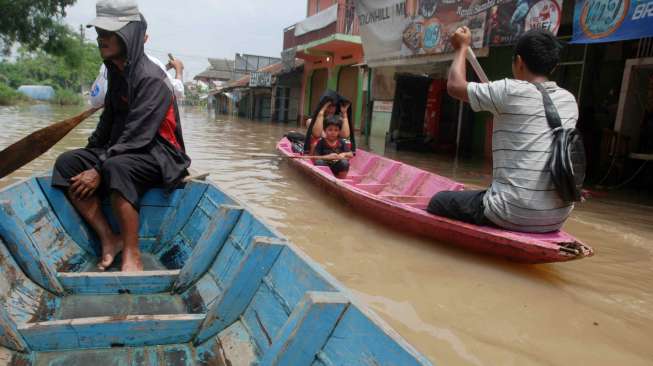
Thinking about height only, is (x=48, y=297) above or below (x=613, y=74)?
below

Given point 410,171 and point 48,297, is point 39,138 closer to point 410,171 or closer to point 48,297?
point 48,297

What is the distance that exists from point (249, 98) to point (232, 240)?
2953cm

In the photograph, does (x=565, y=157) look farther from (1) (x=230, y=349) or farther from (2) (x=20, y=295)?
(2) (x=20, y=295)

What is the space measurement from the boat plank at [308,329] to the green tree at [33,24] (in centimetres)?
1939

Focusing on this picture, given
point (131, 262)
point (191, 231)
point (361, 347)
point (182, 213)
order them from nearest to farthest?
point (361, 347) → point (131, 262) → point (191, 231) → point (182, 213)

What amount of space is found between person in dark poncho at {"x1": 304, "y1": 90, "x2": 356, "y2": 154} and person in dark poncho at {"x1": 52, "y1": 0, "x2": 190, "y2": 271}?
11.8ft

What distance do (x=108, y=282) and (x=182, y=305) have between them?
13.9 inches

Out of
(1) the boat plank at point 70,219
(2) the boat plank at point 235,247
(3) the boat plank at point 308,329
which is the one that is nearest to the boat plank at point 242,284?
(2) the boat plank at point 235,247

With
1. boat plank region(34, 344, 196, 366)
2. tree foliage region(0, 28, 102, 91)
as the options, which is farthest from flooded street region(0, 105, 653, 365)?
tree foliage region(0, 28, 102, 91)

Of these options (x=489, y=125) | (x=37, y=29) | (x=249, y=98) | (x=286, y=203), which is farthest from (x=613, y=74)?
(x=249, y=98)

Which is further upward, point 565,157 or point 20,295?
point 565,157

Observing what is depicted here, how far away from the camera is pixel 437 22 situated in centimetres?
774

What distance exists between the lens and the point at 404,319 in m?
2.48

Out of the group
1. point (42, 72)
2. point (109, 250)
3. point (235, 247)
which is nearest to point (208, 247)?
point (235, 247)
